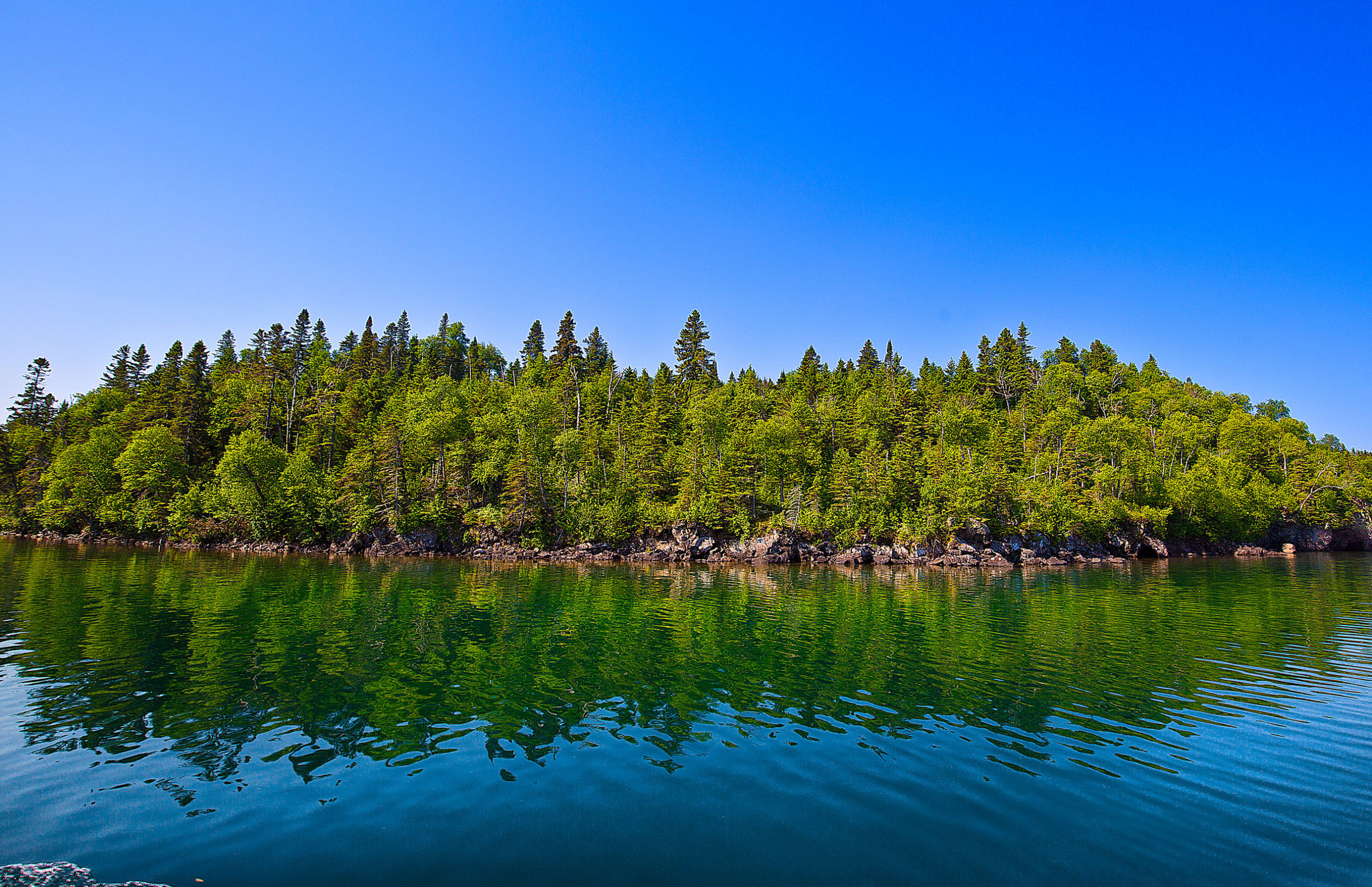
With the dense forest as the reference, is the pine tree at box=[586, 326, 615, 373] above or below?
above

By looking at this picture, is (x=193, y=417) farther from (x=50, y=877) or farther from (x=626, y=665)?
(x=50, y=877)

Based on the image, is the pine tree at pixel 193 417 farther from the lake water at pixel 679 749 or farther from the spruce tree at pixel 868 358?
the spruce tree at pixel 868 358

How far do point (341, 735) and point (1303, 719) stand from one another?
23.3 m

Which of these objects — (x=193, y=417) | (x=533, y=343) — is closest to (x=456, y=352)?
(x=533, y=343)

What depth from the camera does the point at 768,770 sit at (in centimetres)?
1185

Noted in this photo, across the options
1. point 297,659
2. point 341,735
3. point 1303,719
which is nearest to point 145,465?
point 297,659

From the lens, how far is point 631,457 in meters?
86.7

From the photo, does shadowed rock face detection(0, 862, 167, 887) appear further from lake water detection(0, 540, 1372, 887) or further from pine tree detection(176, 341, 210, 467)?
pine tree detection(176, 341, 210, 467)

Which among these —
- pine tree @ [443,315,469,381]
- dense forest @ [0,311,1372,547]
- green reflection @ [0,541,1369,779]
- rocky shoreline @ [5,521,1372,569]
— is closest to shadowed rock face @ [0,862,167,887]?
green reflection @ [0,541,1369,779]

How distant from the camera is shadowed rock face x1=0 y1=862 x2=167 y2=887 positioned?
7.46 meters

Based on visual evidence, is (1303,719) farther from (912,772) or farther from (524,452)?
(524,452)

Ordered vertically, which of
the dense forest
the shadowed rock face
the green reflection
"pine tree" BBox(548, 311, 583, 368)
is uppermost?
"pine tree" BBox(548, 311, 583, 368)

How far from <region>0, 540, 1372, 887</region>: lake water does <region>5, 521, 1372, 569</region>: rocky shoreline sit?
146ft

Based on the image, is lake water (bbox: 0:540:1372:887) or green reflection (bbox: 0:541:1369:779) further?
green reflection (bbox: 0:541:1369:779)
